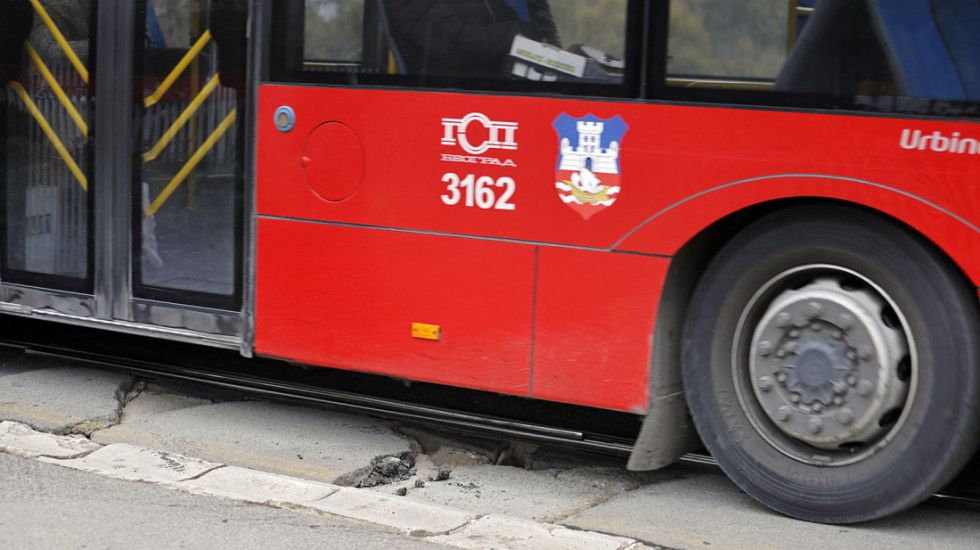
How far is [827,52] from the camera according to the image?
3.70m

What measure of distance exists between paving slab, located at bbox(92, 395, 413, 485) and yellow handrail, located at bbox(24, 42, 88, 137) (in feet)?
4.41

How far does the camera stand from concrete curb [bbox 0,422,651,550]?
11.9 feet

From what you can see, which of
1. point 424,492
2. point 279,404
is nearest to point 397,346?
point 424,492

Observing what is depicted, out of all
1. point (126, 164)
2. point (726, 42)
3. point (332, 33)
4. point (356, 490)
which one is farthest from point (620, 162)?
point (126, 164)

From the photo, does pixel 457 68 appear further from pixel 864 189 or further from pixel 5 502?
pixel 5 502

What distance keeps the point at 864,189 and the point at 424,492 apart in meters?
1.89

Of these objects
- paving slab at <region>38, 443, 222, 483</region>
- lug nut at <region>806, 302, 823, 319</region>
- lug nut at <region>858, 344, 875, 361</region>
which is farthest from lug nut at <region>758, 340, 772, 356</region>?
paving slab at <region>38, 443, 222, 483</region>

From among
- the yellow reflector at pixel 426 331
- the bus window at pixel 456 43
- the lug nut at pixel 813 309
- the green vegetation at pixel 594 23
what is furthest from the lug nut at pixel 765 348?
the yellow reflector at pixel 426 331

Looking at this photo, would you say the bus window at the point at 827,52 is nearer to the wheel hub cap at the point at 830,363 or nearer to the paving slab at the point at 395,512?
the wheel hub cap at the point at 830,363

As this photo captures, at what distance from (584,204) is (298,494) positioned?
57.4 inches

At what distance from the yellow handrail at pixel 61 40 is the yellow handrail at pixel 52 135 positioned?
0.34 m

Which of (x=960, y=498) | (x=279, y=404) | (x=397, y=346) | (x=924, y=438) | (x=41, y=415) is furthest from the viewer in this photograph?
(x=279, y=404)

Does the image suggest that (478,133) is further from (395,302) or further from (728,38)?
(728,38)

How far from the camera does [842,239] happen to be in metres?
3.75
